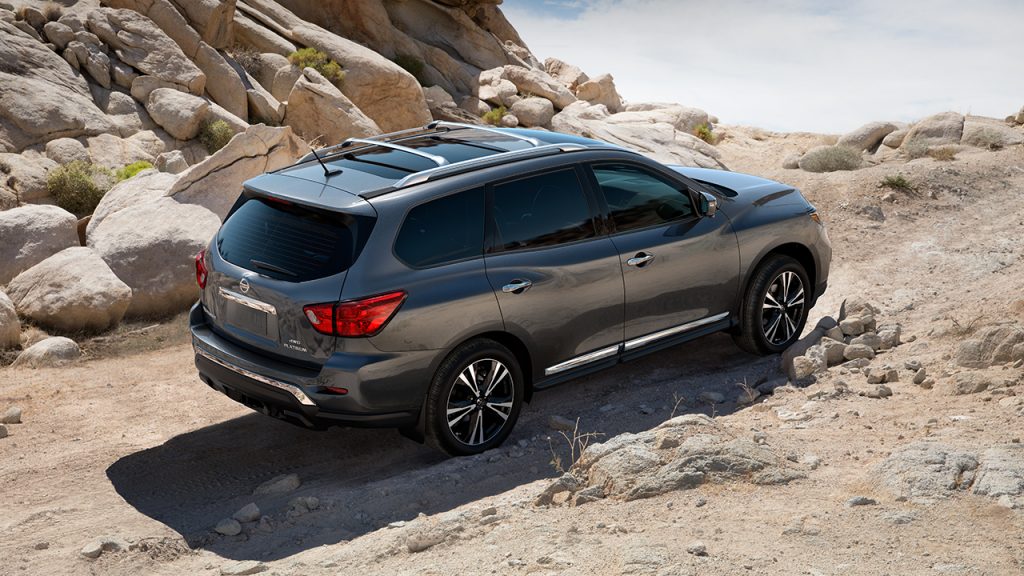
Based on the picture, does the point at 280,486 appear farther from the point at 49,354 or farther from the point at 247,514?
the point at 49,354

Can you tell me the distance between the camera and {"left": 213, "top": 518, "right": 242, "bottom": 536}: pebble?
592cm

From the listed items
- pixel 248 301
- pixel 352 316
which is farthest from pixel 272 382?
pixel 352 316

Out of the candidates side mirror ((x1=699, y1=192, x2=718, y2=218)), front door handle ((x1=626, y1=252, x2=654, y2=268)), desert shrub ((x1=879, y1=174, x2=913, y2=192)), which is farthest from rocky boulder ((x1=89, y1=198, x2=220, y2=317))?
desert shrub ((x1=879, y1=174, x2=913, y2=192))

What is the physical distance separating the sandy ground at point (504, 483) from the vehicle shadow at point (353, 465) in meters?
0.02

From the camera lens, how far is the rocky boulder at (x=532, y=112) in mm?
23750

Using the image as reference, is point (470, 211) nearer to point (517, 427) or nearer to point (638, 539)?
point (517, 427)

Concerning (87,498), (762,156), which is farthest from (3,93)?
(762,156)

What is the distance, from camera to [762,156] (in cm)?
2353

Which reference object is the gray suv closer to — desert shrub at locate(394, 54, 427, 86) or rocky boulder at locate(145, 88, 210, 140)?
rocky boulder at locate(145, 88, 210, 140)

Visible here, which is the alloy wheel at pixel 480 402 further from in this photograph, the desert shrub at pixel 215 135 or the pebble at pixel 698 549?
the desert shrub at pixel 215 135

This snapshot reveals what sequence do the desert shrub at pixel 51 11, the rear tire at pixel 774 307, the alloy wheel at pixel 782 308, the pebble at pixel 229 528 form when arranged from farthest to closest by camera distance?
the desert shrub at pixel 51 11
the alloy wheel at pixel 782 308
the rear tire at pixel 774 307
the pebble at pixel 229 528

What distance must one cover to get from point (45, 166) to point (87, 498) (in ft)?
27.4

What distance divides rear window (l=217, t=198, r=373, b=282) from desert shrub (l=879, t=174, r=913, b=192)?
31.3 ft

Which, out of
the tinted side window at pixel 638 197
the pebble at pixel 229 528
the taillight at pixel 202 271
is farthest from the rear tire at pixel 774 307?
the pebble at pixel 229 528
